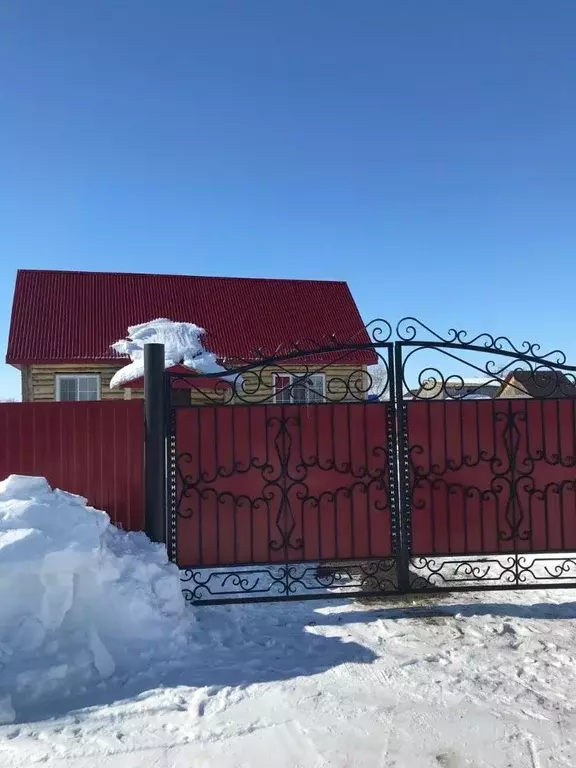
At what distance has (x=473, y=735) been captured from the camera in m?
3.06

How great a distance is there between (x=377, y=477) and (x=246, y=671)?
1.99 meters

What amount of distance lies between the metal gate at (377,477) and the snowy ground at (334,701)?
1.93ft

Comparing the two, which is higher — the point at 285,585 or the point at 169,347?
the point at 169,347

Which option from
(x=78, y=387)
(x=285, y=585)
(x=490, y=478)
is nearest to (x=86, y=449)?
(x=285, y=585)

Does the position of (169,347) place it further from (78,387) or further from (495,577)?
(495,577)

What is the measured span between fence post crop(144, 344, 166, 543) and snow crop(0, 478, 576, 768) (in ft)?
0.72

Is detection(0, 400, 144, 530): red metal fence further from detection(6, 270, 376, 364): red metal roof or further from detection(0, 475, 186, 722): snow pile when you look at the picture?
detection(6, 270, 376, 364): red metal roof

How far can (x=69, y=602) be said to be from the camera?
3.90 metres

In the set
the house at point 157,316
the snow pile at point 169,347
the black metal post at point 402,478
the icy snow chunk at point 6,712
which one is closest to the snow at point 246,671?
the icy snow chunk at point 6,712

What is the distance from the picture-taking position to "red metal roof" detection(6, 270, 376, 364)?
15.9 metres

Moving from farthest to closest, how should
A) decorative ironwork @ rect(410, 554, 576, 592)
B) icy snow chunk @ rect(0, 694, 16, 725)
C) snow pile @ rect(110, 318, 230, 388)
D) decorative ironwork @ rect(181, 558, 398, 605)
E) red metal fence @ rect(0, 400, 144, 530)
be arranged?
snow pile @ rect(110, 318, 230, 388) → red metal fence @ rect(0, 400, 144, 530) → decorative ironwork @ rect(410, 554, 576, 592) → decorative ironwork @ rect(181, 558, 398, 605) → icy snow chunk @ rect(0, 694, 16, 725)

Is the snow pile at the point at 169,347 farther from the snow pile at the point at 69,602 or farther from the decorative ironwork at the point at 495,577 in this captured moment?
the snow pile at the point at 69,602

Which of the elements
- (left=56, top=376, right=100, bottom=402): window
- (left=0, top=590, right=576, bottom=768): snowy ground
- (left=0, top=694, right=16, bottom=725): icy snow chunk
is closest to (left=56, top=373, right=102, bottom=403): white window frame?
(left=56, top=376, right=100, bottom=402): window

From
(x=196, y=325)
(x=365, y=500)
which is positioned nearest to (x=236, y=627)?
(x=365, y=500)
